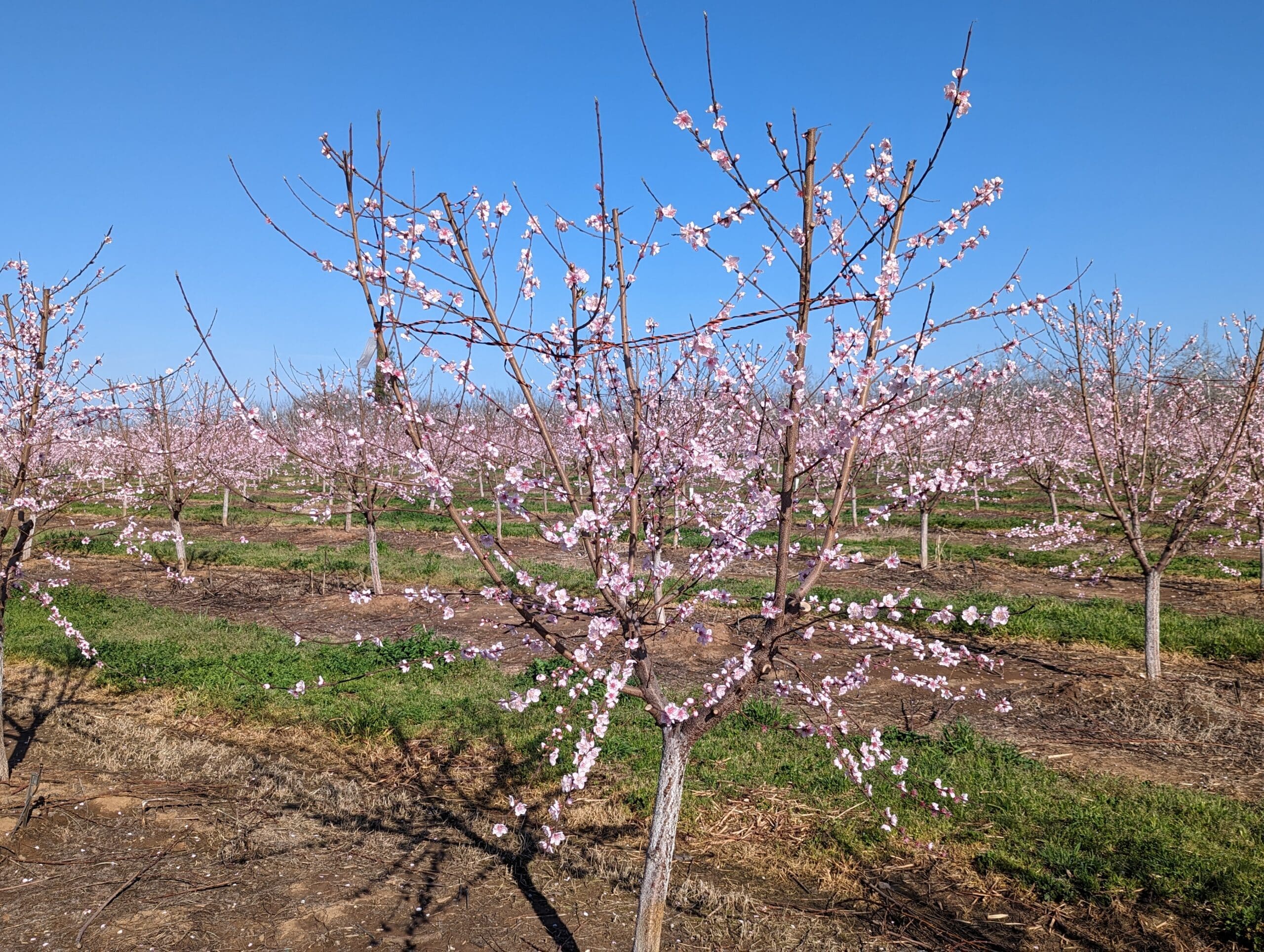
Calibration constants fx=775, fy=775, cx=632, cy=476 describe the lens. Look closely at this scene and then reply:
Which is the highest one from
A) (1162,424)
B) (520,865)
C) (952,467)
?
(1162,424)

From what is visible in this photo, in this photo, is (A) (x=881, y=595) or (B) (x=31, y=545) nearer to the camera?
(A) (x=881, y=595)

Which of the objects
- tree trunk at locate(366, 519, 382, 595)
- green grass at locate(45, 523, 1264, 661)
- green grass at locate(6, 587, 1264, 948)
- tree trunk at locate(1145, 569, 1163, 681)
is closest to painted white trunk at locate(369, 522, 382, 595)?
tree trunk at locate(366, 519, 382, 595)

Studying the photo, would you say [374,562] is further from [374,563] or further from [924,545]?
[924,545]

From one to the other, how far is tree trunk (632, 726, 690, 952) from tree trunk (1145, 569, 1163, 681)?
650 cm

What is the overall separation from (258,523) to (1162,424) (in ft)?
82.5

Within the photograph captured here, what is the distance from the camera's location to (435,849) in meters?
4.95

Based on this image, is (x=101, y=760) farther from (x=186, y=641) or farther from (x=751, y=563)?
(x=751, y=563)

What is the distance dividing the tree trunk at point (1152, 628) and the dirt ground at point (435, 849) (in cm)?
20

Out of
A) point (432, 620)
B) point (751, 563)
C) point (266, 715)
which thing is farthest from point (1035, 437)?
point (266, 715)

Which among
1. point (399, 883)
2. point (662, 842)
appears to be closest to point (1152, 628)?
point (662, 842)

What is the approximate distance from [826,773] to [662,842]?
9.76 feet

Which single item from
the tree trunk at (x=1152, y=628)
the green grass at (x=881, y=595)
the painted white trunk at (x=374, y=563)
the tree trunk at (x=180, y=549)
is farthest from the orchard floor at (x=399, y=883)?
the tree trunk at (x=180, y=549)

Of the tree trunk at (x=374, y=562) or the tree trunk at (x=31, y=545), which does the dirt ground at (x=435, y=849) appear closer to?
the tree trunk at (x=31, y=545)

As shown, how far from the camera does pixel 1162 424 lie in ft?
66.3
